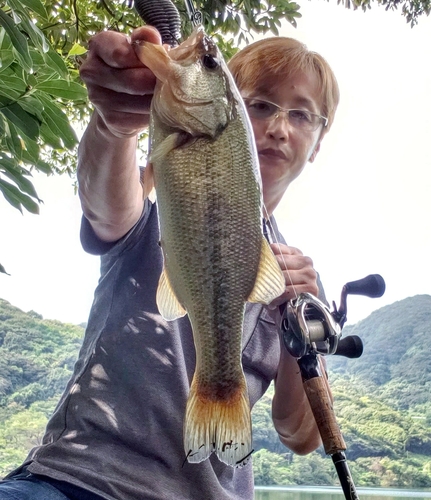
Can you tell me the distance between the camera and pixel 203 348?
0.76m

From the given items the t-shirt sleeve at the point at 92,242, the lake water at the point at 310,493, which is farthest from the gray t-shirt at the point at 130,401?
the lake water at the point at 310,493

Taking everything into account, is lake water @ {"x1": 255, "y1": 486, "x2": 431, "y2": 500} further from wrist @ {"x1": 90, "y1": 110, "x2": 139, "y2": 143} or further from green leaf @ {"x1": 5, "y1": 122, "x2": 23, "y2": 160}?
wrist @ {"x1": 90, "y1": 110, "x2": 139, "y2": 143}

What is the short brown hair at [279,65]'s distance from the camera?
1411 mm

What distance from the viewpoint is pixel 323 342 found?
1096 millimetres

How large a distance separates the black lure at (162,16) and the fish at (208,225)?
36 mm

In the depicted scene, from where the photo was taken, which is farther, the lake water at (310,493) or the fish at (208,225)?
the lake water at (310,493)

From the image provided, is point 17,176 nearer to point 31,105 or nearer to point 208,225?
point 31,105

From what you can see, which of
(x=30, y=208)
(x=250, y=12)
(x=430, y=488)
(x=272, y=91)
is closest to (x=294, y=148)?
(x=272, y=91)

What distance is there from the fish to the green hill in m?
4.15

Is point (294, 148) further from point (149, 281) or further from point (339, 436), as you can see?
point (339, 436)

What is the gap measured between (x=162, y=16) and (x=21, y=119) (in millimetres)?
606

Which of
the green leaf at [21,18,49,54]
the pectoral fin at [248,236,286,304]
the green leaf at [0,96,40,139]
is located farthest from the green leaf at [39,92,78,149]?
the pectoral fin at [248,236,286,304]

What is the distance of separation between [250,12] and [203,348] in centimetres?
224

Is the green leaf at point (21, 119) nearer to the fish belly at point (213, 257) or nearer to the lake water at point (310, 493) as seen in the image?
the fish belly at point (213, 257)
